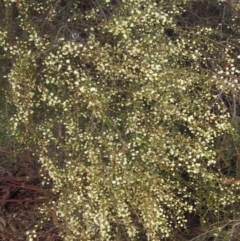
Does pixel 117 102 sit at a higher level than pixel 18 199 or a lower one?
higher

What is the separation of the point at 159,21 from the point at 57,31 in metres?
0.51

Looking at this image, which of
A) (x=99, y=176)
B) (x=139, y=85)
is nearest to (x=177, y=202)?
(x=99, y=176)

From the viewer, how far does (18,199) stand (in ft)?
11.7

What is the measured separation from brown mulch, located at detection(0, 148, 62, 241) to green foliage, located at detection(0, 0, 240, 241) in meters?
0.90

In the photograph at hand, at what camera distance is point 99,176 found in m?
2.30

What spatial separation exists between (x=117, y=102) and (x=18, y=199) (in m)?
1.49

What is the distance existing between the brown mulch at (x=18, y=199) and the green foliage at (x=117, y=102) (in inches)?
35.3

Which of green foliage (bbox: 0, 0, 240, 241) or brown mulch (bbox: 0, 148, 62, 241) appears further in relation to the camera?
brown mulch (bbox: 0, 148, 62, 241)

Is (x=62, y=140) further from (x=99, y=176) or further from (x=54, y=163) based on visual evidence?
(x=99, y=176)

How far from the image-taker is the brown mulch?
11.2 ft

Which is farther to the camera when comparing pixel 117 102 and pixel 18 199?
pixel 18 199

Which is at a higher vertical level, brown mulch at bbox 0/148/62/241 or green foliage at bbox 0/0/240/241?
green foliage at bbox 0/0/240/241

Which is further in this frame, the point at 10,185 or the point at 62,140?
the point at 10,185

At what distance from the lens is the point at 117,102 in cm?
243
